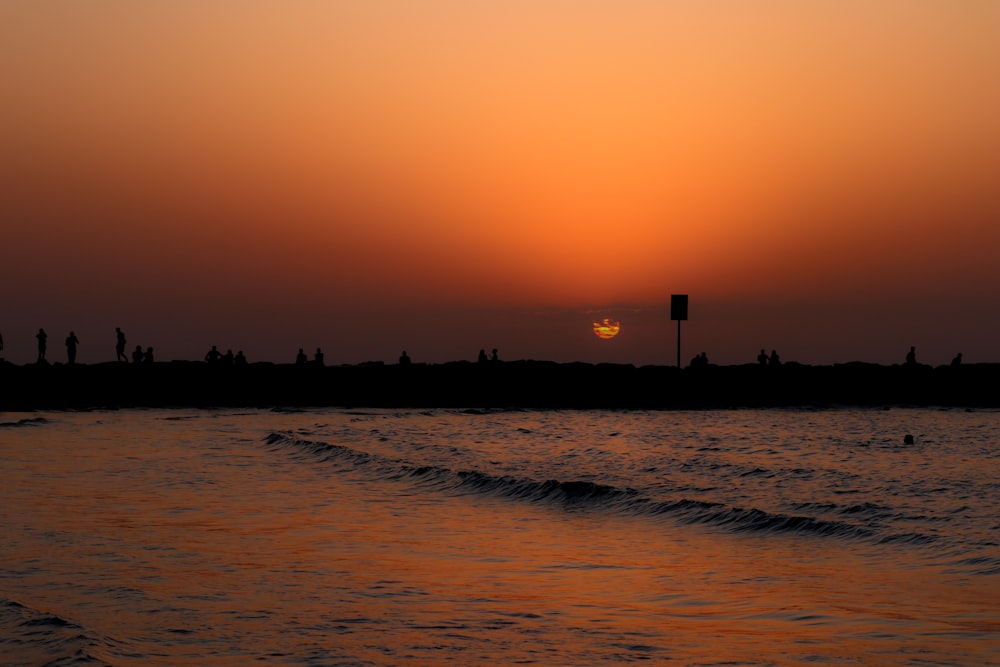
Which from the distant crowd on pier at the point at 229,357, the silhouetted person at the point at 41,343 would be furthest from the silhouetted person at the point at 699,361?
the silhouetted person at the point at 41,343

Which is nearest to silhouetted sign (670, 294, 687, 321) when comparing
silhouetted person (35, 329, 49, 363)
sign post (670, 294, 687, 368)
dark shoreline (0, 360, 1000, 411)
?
sign post (670, 294, 687, 368)

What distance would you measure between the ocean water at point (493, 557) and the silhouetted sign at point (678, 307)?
21069mm

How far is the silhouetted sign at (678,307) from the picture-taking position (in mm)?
53562

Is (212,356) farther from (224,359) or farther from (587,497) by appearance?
(587,497)

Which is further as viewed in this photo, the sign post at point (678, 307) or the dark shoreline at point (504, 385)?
the dark shoreline at point (504, 385)

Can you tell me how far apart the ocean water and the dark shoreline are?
96.6 ft

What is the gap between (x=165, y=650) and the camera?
9.60 meters

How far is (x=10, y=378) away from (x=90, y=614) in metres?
54.0

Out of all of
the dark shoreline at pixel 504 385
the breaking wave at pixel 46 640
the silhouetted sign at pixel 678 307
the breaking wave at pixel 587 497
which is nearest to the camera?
the breaking wave at pixel 46 640

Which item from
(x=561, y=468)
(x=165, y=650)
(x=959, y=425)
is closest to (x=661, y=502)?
(x=561, y=468)

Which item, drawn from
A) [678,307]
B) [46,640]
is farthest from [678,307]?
[46,640]

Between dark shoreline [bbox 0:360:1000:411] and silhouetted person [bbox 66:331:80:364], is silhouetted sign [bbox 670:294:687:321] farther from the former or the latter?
silhouetted person [bbox 66:331:80:364]

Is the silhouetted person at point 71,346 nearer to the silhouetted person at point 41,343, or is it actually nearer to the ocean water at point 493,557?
the silhouetted person at point 41,343

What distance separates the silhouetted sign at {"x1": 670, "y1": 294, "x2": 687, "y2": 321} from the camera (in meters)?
53.6
